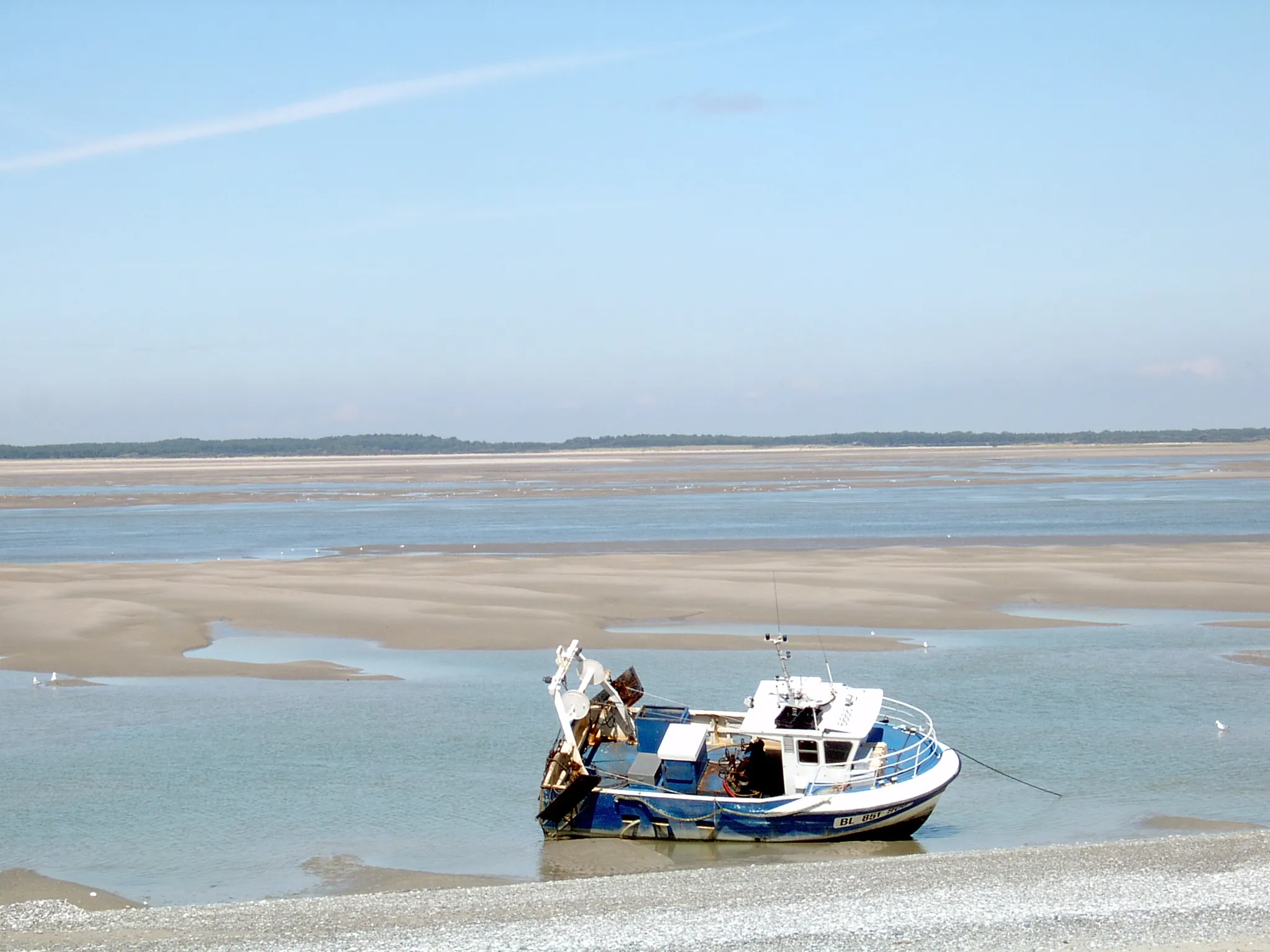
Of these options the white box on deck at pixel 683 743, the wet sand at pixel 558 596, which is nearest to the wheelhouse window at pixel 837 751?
the white box on deck at pixel 683 743

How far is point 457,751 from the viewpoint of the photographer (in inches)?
882

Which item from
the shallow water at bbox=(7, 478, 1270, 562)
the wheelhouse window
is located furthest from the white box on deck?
the shallow water at bbox=(7, 478, 1270, 562)

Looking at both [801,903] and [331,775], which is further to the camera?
[331,775]

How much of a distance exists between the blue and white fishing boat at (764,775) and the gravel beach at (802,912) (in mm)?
1992

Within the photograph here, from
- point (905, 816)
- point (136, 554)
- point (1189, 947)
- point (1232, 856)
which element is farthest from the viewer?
point (136, 554)

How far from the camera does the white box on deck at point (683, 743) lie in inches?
745

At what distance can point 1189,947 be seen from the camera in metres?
12.5

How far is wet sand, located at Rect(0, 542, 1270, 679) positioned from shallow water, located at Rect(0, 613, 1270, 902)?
1761 mm

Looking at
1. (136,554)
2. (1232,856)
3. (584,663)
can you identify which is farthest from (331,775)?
(136,554)

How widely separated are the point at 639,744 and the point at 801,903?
21.8 feet

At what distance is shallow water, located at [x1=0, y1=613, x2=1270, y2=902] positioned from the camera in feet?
58.7

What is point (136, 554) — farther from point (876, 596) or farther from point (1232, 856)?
point (1232, 856)

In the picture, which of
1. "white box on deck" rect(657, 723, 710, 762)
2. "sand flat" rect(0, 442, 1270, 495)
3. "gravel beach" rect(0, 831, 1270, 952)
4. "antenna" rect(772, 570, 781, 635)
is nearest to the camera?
"gravel beach" rect(0, 831, 1270, 952)

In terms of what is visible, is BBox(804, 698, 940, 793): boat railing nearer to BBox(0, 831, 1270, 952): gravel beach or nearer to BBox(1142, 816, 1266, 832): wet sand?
BBox(0, 831, 1270, 952): gravel beach
